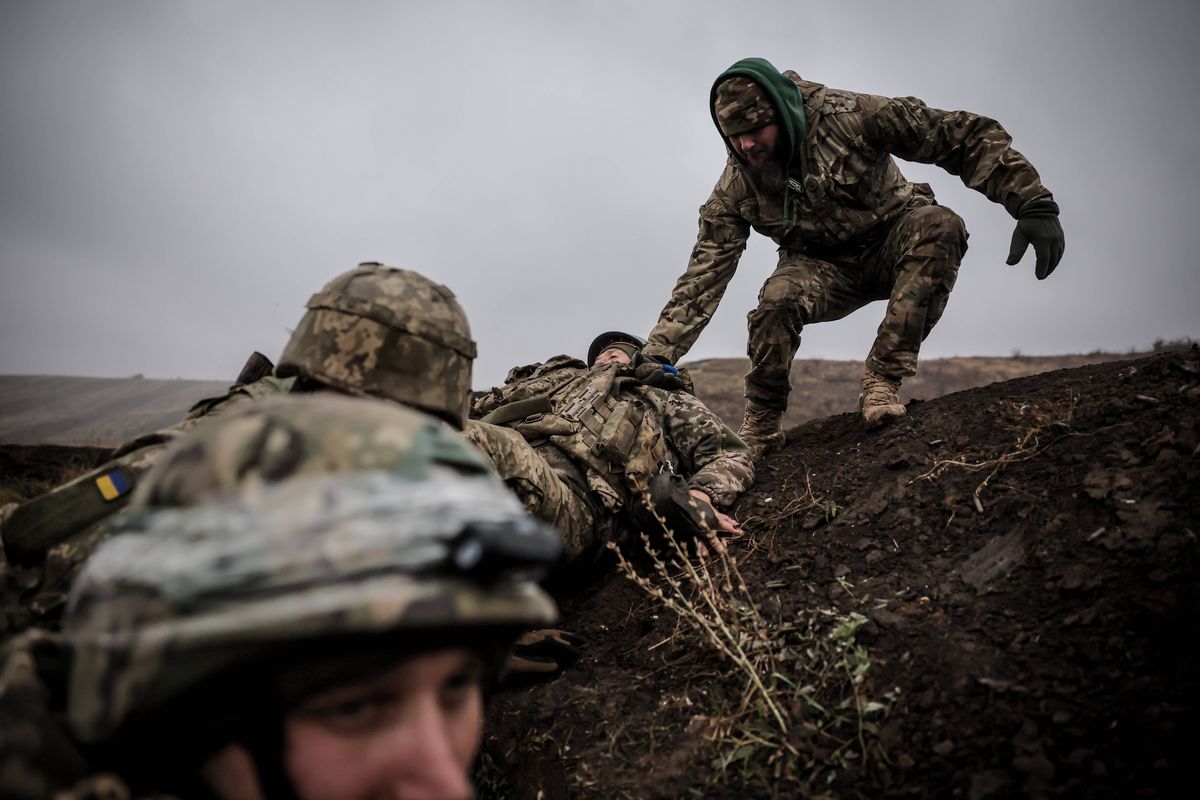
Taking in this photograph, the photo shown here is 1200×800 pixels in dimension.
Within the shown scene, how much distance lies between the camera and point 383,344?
2564 millimetres

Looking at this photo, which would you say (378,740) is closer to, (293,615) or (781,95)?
(293,615)

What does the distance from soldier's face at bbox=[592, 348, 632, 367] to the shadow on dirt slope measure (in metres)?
1.98

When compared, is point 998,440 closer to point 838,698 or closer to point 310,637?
point 838,698

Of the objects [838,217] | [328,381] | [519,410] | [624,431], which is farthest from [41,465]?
[838,217]

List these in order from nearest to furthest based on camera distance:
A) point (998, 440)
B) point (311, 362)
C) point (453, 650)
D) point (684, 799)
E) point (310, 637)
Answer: point (310, 637) → point (453, 650) → point (684, 799) → point (311, 362) → point (998, 440)

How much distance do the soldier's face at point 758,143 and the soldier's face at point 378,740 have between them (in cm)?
404

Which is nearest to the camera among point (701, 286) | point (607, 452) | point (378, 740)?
point (378, 740)

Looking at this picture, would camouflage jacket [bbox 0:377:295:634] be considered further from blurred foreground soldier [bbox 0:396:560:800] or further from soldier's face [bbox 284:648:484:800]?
soldier's face [bbox 284:648:484:800]

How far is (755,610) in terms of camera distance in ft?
8.79

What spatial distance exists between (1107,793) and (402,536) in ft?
5.65

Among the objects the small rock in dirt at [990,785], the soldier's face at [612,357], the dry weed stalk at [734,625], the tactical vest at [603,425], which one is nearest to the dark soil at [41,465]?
the tactical vest at [603,425]

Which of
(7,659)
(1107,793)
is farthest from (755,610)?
(7,659)

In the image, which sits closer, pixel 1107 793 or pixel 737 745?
pixel 1107 793

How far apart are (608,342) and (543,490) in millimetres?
2341
